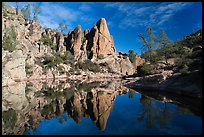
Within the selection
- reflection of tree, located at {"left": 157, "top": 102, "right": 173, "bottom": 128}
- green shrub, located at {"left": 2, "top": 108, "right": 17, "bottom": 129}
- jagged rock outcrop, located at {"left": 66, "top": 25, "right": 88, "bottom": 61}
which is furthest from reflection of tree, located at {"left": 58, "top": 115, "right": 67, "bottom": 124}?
jagged rock outcrop, located at {"left": 66, "top": 25, "right": 88, "bottom": 61}

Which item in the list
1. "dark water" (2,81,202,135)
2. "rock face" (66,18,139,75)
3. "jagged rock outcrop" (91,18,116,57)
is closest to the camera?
"dark water" (2,81,202,135)

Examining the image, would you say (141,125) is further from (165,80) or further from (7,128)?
(165,80)

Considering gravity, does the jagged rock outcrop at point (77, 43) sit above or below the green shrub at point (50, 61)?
above

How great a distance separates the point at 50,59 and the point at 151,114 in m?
75.0

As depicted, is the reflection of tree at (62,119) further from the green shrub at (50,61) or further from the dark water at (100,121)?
the green shrub at (50,61)

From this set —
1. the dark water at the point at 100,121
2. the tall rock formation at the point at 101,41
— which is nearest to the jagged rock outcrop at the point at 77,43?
the tall rock formation at the point at 101,41

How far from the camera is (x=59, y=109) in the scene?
18.9 meters

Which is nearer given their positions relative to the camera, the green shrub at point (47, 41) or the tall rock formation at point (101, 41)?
the green shrub at point (47, 41)

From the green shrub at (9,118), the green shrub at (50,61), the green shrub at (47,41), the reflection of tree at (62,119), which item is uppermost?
the green shrub at (47,41)

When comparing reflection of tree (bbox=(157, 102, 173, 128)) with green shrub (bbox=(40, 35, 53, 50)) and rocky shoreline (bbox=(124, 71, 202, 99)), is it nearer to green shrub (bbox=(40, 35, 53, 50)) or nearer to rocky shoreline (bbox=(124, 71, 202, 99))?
rocky shoreline (bbox=(124, 71, 202, 99))

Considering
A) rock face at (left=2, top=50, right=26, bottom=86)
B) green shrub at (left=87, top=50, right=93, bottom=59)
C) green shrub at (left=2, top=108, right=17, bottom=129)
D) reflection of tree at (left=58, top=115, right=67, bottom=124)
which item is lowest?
reflection of tree at (left=58, top=115, right=67, bottom=124)

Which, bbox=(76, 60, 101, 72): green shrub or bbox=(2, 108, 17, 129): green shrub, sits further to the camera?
bbox=(76, 60, 101, 72): green shrub

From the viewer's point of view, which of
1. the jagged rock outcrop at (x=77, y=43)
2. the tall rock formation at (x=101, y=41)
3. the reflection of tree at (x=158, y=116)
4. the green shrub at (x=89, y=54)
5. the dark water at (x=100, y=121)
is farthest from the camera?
the tall rock formation at (x=101, y=41)

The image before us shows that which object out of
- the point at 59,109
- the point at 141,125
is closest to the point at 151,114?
the point at 141,125
